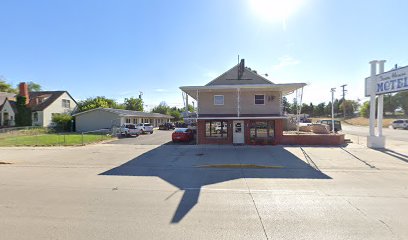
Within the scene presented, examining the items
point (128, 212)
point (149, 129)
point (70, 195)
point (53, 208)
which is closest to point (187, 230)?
point (128, 212)

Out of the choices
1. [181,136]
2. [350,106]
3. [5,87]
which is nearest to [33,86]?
[5,87]

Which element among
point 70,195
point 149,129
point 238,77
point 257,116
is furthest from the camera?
point 149,129

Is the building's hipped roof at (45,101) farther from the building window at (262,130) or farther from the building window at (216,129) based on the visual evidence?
the building window at (262,130)

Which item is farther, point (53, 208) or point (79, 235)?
point (53, 208)

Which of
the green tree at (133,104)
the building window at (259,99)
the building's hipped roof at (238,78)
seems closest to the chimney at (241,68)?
the building's hipped roof at (238,78)

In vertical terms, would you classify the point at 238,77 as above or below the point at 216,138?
above

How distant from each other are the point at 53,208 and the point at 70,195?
1251 mm

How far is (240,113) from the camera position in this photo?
23109 millimetres

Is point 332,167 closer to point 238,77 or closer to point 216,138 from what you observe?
point 216,138

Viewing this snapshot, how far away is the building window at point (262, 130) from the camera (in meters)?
22.2

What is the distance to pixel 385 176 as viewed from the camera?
10867 millimetres

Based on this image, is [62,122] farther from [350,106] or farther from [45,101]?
[350,106]

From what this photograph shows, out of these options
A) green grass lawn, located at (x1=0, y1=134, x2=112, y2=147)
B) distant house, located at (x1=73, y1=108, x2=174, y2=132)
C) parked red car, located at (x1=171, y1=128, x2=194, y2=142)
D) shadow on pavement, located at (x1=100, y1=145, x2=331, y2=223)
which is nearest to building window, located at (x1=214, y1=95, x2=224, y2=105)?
parked red car, located at (x1=171, y1=128, x2=194, y2=142)

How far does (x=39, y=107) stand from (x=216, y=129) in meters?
33.5
